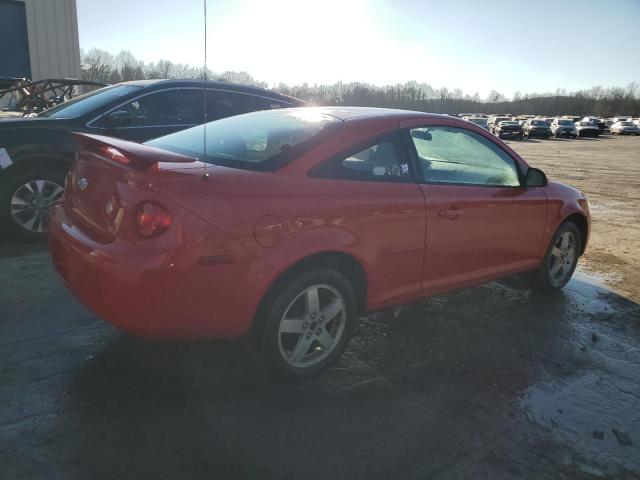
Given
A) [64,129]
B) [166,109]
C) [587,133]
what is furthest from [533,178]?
[587,133]

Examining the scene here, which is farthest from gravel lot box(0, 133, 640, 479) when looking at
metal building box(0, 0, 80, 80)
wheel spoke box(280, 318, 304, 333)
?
metal building box(0, 0, 80, 80)

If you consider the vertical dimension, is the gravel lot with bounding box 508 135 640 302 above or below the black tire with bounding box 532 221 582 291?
below

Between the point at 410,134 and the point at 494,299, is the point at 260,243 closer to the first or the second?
the point at 410,134

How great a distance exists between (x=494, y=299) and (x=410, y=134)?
74.1 inches

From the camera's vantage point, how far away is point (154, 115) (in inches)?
215

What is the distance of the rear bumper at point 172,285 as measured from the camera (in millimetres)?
2396

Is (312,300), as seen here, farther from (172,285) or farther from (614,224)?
(614,224)

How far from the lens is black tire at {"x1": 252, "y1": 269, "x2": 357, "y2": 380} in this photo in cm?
271

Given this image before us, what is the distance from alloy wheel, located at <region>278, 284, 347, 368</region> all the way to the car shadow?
0.16 m

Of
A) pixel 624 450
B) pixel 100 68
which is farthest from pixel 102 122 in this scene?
pixel 100 68

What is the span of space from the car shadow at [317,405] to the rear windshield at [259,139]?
121cm

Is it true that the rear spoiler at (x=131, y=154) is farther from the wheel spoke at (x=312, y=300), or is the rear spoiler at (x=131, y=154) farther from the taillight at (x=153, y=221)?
the wheel spoke at (x=312, y=300)

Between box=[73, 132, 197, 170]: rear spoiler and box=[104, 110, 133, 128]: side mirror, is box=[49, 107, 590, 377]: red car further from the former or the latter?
box=[104, 110, 133, 128]: side mirror

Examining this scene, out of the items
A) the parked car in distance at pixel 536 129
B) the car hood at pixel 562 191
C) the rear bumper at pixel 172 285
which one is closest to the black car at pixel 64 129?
the rear bumper at pixel 172 285
